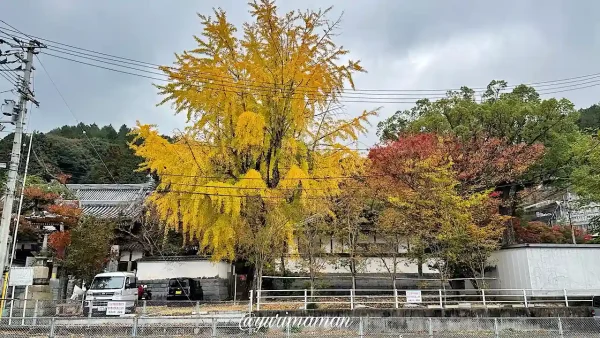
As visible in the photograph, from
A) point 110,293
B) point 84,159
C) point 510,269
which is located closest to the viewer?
point 110,293

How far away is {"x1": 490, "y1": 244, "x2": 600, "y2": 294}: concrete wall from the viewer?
63.2 feet

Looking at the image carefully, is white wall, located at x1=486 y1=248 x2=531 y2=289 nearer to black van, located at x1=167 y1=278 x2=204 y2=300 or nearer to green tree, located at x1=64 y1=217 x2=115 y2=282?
black van, located at x1=167 y1=278 x2=204 y2=300

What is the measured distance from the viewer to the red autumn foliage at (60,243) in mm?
22547

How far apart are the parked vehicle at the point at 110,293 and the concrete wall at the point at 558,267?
58.9 ft

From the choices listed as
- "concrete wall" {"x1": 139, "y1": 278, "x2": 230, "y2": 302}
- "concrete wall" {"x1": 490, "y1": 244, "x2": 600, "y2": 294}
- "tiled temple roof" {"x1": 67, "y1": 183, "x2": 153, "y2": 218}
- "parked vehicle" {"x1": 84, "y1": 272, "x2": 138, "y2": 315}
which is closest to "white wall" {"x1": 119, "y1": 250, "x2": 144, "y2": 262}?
"tiled temple roof" {"x1": 67, "y1": 183, "x2": 153, "y2": 218}

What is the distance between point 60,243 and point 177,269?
6312 millimetres

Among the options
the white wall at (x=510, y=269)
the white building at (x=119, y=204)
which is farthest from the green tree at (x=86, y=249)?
the white wall at (x=510, y=269)

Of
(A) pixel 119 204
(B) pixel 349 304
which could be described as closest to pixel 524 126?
Answer: (B) pixel 349 304

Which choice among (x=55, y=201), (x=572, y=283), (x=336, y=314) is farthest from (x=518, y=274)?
(x=55, y=201)

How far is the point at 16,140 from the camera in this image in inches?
585

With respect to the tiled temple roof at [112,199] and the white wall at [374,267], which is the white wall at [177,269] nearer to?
the white wall at [374,267]

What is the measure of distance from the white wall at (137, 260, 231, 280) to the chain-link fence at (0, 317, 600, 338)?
8.35m

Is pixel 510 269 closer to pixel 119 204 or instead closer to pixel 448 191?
pixel 448 191

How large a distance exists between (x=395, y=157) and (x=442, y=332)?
30.4 feet
